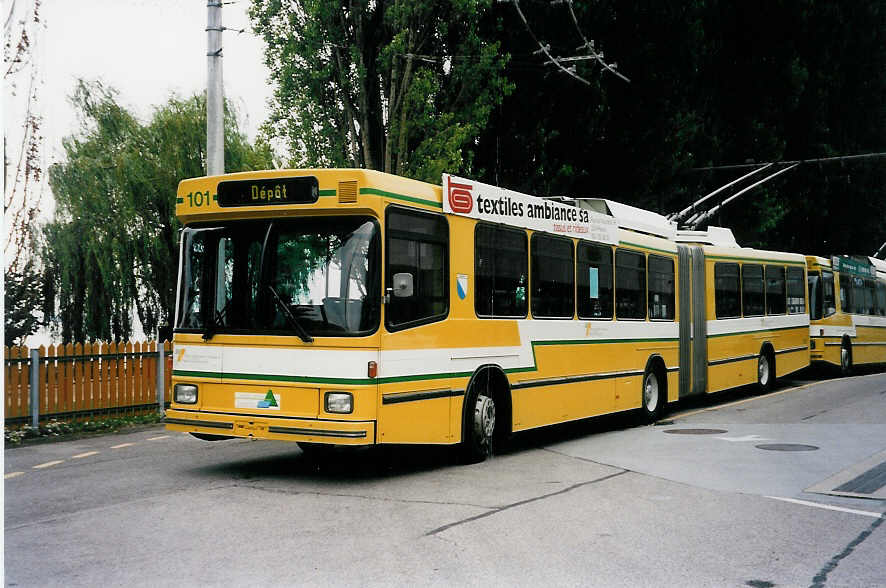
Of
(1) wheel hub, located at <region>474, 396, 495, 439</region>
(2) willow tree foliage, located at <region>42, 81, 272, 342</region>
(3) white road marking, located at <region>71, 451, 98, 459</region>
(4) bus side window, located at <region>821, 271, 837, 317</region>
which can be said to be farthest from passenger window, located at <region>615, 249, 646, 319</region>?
(4) bus side window, located at <region>821, 271, 837, 317</region>

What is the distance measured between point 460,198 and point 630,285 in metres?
4.98

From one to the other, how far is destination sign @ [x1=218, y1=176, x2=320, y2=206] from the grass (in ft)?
17.3

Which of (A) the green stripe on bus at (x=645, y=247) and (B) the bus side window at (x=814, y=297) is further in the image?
(B) the bus side window at (x=814, y=297)

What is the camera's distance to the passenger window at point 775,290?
2046cm

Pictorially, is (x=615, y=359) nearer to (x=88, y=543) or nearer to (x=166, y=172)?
(x=88, y=543)

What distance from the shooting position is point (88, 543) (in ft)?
21.8

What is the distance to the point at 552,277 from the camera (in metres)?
12.3

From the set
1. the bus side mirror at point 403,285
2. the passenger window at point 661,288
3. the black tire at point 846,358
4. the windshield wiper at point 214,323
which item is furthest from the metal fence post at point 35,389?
the black tire at point 846,358

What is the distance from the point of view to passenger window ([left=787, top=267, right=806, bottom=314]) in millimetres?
21667

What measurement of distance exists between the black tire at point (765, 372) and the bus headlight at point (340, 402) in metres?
13.1

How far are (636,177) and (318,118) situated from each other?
28.6 ft

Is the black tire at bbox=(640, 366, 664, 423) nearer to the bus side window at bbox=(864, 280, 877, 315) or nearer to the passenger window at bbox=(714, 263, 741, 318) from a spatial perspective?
the passenger window at bbox=(714, 263, 741, 318)

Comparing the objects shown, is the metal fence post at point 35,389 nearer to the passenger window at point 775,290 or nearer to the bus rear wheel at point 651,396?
the bus rear wheel at point 651,396

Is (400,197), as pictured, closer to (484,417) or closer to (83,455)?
(484,417)
